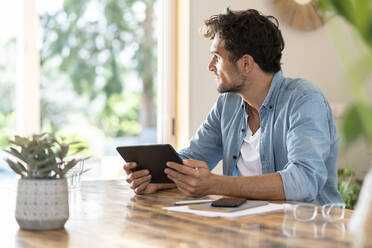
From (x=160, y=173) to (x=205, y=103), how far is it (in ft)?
4.77

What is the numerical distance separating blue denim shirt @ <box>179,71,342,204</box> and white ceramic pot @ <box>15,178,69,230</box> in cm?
78

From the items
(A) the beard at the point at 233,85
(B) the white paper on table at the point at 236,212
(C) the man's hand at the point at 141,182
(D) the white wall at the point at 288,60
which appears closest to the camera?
(B) the white paper on table at the point at 236,212

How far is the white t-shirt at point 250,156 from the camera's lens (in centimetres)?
215

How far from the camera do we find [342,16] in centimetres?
65

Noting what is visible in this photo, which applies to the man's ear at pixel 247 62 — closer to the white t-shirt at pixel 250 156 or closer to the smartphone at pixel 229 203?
the white t-shirt at pixel 250 156

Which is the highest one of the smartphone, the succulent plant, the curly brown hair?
the curly brown hair

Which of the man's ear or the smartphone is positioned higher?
the man's ear

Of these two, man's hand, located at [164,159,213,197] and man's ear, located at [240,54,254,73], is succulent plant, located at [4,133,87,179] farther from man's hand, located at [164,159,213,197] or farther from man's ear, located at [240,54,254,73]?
man's ear, located at [240,54,254,73]

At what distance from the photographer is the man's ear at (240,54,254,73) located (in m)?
2.30

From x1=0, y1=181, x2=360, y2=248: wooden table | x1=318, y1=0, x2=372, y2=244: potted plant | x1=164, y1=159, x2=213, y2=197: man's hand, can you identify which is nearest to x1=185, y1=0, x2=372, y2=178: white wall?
x1=164, y1=159, x2=213, y2=197: man's hand

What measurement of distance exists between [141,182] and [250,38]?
842mm

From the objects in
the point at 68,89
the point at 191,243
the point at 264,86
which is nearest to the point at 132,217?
the point at 191,243

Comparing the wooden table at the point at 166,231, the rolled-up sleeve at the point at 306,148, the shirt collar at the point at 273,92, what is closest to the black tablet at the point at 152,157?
the wooden table at the point at 166,231

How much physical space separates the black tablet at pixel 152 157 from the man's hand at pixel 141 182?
0.02 metres
